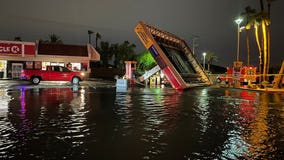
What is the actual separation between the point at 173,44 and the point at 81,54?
62.0 ft

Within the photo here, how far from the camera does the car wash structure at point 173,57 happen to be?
76.0 feet

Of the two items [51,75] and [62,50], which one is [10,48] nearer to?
[62,50]

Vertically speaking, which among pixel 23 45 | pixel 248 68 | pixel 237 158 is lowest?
pixel 237 158

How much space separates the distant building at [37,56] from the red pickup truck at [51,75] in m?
14.6

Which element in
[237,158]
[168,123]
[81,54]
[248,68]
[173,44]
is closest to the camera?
[237,158]

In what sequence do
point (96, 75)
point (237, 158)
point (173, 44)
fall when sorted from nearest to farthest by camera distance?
point (237, 158), point (173, 44), point (96, 75)

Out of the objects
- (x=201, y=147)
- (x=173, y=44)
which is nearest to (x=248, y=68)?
(x=173, y=44)

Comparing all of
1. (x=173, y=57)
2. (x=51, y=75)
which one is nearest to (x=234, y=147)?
(x=173, y=57)

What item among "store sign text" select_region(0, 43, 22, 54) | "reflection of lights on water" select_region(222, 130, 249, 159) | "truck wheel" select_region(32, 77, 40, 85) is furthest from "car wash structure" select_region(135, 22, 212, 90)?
"store sign text" select_region(0, 43, 22, 54)

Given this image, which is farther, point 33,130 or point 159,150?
point 33,130

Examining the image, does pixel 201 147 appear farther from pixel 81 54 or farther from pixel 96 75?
pixel 96 75

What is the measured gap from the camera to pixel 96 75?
5994cm

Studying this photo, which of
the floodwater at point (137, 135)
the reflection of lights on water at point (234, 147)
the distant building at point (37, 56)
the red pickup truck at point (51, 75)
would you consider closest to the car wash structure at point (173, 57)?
the red pickup truck at point (51, 75)

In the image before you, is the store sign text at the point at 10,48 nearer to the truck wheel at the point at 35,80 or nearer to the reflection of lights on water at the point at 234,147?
the truck wheel at the point at 35,80
